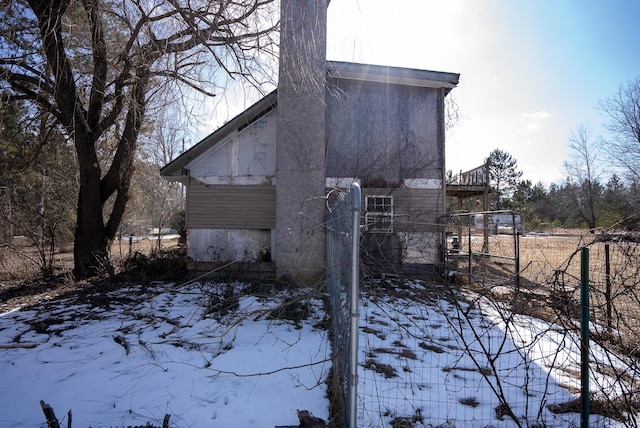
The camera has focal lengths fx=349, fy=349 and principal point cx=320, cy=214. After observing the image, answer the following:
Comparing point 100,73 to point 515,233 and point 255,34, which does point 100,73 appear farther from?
point 515,233

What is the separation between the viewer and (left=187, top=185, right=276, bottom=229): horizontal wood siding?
938cm

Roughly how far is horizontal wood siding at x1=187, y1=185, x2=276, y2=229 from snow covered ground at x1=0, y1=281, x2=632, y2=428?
3.85 meters

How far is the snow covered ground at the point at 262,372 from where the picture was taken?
121 inches

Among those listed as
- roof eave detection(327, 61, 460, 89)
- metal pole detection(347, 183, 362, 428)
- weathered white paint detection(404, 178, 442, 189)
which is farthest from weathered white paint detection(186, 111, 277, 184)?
metal pole detection(347, 183, 362, 428)

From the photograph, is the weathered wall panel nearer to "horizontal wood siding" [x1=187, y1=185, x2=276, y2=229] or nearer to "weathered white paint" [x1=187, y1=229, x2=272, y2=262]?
"horizontal wood siding" [x1=187, y1=185, x2=276, y2=229]

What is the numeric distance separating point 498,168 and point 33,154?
47.3m

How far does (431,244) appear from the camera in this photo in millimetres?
9797

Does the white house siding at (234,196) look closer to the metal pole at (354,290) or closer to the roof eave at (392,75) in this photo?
the roof eave at (392,75)

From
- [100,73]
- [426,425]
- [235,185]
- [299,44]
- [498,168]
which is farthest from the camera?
[498,168]

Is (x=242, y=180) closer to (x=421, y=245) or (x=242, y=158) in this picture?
(x=242, y=158)

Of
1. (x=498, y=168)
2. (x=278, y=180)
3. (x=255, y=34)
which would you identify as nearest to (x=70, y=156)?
(x=278, y=180)

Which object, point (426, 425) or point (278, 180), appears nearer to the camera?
point (426, 425)

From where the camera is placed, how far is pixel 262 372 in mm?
3953

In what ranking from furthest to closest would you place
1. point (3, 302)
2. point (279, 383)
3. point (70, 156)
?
point (70, 156) < point (3, 302) < point (279, 383)
